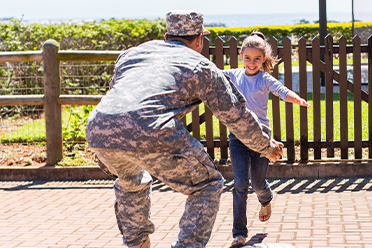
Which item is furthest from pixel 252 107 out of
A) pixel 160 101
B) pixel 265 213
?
pixel 160 101

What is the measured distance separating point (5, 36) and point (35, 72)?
146 centimetres

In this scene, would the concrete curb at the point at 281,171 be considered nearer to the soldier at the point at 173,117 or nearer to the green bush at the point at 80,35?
the soldier at the point at 173,117

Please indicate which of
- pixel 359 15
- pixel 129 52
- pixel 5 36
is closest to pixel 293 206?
pixel 129 52

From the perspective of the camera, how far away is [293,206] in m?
4.71

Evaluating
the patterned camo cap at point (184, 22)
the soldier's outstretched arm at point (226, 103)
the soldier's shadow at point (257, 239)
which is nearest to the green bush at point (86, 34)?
the soldier's shadow at point (257, 239)

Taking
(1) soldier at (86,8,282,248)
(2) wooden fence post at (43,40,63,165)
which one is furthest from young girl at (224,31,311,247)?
(2) wooden fence post at (43,40,63,165)

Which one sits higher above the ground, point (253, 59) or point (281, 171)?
point (253, 59)

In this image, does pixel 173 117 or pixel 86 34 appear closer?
pixel 173 117

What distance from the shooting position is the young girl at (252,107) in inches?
145

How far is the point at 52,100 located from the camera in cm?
627

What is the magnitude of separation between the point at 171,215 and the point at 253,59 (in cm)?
171

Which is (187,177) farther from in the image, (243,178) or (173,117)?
(243,178)

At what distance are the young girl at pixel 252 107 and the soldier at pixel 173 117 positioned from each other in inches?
30.3

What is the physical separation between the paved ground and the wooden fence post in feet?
1.65
